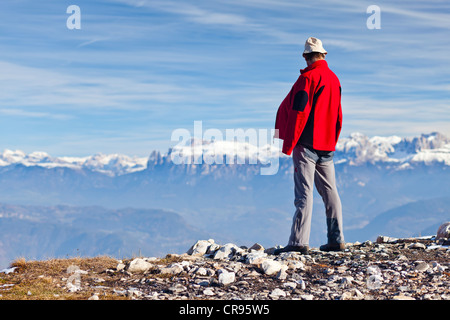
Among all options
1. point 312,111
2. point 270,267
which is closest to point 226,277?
point 270,267

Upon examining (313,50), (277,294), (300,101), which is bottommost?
(277,294)

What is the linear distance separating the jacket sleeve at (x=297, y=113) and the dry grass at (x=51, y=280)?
15.9ft

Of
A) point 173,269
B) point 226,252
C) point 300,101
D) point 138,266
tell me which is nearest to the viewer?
point 173,269

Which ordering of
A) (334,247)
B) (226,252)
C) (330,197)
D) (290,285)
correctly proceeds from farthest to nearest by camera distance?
(334,247)
(330,197)
(226,252)
(290,285)

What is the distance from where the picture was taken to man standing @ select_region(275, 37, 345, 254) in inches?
448

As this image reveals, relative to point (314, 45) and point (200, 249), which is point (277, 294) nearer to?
point (200, 249)

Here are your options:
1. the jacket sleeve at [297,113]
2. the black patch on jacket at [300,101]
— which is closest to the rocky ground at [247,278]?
the jacket sleeve at [297,113]

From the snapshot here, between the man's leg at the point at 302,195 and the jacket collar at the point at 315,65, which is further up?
the jacket collar at the point at 315,65

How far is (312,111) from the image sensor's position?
459 inches

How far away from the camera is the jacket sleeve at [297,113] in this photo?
37.1 ft

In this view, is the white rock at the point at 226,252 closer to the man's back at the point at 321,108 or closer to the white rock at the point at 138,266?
the white rock at the point at 138,266

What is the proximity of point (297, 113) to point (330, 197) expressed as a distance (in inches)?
97.9
